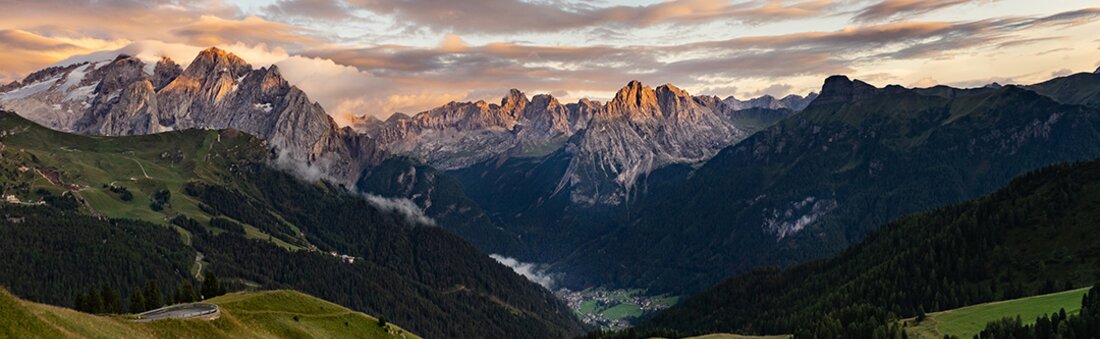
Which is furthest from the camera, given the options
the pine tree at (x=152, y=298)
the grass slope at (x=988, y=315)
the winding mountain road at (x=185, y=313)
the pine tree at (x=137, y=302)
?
the grass slope at (x=988, y=315)

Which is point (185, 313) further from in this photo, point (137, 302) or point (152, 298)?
point (152, 298)

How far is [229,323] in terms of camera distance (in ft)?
346

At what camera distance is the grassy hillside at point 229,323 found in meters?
64.8

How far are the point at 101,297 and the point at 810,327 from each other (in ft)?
477

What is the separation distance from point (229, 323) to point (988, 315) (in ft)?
460

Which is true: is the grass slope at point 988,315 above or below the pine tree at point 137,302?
below

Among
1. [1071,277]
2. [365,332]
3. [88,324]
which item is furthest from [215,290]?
[1071,277]

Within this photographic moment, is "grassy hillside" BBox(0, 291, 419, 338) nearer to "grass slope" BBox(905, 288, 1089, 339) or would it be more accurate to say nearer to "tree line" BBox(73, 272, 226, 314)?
"tree line" BBox(73, 272, 226, 314)

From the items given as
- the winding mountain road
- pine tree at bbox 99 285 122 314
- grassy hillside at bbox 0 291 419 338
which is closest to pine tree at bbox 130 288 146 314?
pine tree at bbox 99 285 122 314

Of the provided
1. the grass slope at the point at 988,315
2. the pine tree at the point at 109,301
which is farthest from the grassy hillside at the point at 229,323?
the grass slope at the point at 988,315

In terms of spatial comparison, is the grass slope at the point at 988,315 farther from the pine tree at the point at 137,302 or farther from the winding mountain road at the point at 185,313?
the pine tree at the point at 137,302

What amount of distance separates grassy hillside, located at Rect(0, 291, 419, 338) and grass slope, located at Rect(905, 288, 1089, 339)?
107003 mm

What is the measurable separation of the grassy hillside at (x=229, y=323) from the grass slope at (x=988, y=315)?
10700cm

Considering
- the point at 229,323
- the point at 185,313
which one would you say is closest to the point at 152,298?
the point at 185,313
